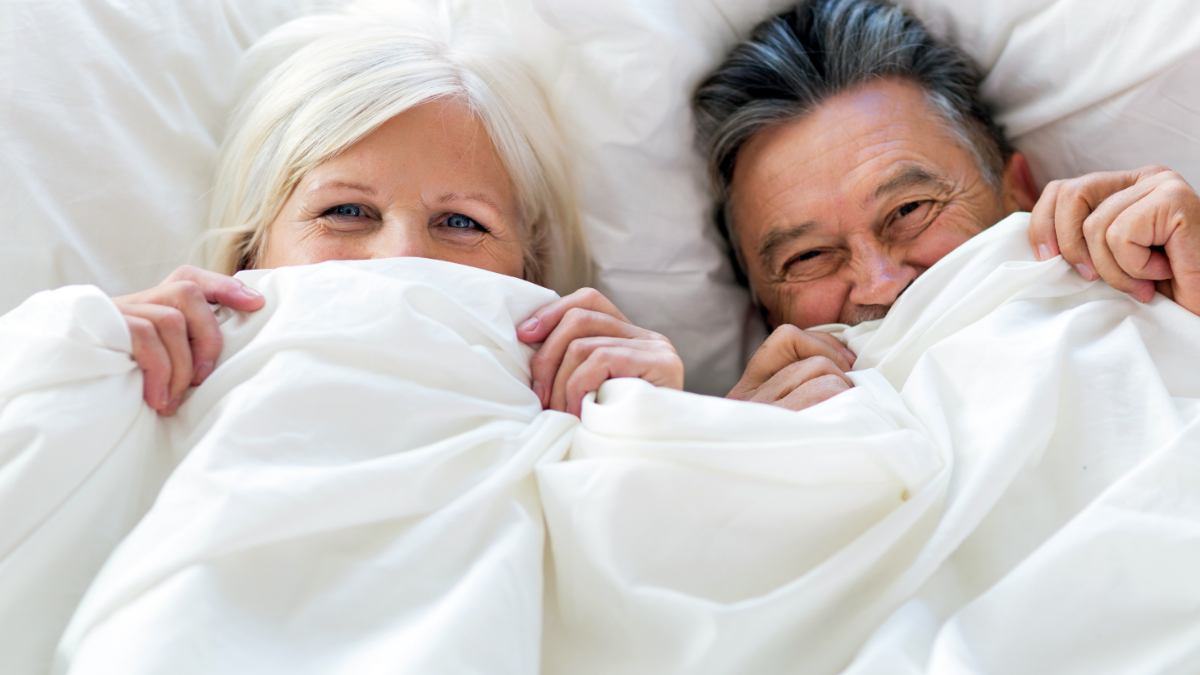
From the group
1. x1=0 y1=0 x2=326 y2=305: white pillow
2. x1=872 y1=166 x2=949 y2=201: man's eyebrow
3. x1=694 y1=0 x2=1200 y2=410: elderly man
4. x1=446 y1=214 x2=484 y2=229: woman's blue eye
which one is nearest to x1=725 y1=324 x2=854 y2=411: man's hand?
x1=694 y1=0 x2=1200 y2=410: elderly man

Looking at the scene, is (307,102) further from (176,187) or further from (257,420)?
(257,420)

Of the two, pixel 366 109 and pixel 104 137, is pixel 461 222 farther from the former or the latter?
pixel 104 137

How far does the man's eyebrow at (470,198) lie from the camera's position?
109 centimetres

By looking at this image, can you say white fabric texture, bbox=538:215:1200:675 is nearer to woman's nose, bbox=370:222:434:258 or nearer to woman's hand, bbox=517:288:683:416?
woman's hand, bbox=517:288:683:416

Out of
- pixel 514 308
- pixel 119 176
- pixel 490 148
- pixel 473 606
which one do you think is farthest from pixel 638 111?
pixel 473 606

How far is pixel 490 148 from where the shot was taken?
3.86 ft

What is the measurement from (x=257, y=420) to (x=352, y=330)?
0.13 meters

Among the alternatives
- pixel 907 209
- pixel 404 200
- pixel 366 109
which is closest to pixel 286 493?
pixel 404 200

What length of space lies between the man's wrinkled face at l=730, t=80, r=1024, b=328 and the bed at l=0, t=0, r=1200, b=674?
0.56ft

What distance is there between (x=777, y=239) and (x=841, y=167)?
0.14m

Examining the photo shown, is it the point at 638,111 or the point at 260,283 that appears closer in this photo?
the point at 260,283

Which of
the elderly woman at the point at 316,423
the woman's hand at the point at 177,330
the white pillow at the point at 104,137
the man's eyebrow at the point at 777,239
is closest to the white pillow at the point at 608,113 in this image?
the white pillow at the point at 104,137

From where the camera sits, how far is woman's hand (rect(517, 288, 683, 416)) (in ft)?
2.95

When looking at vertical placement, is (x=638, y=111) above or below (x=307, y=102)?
below
